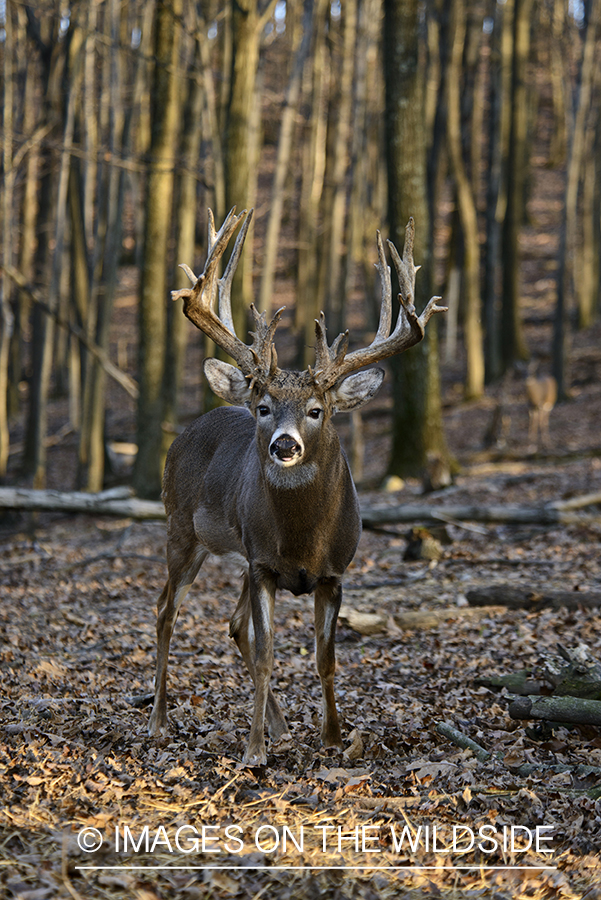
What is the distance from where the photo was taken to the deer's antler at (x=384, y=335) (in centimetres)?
529

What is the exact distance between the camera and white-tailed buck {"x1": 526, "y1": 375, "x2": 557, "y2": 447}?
60.4ft

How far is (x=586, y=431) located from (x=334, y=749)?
14878mm

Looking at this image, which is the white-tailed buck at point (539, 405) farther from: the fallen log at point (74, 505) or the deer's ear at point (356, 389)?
the deer's ear at point (356, 389)

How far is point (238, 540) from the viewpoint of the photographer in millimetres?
5859

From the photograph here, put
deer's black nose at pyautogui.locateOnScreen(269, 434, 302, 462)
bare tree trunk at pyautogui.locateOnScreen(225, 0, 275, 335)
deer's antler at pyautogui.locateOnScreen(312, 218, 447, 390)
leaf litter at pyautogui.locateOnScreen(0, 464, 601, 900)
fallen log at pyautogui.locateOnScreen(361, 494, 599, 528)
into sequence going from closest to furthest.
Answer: leaf litter at pyautogui.locateOnScreen(0, 464, 601, 900) → deer's black nose at pyautogui.locateOnScreen(269, 434, 302, 462) → deer's antler at pyautogui.locateOnScreen(312, 218, 447, 390) → fallen log at pyautogui.locateOnScreen(361, 494, 599, 528) → bare tree trunk at pyautogui.locateOnScreen(225, 0, 275, 335)

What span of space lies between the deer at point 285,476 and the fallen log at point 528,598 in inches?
99.0

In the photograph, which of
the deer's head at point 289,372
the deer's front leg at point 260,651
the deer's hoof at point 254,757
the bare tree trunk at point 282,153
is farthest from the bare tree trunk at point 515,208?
the deer's hoof at point 254,757

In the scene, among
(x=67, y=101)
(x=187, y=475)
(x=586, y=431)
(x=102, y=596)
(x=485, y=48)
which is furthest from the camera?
(x=485, y=48)

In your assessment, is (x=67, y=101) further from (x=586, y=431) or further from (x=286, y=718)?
(x=286, y=718)

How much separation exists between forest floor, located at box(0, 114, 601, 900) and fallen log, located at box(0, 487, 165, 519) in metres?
0.52

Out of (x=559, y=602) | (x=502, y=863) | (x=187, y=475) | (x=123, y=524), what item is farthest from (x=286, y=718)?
(x=123, y=524)

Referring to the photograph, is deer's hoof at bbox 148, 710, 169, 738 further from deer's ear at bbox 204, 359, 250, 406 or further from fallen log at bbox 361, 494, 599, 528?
fallen log at bbox 361, 494, 599, 528

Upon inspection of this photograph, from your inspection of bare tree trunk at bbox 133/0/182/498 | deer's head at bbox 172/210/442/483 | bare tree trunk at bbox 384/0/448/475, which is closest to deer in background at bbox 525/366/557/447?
bare tree trunk at bbox 384/0/448/475

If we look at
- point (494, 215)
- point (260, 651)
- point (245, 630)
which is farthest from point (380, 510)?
point (494, 215)
